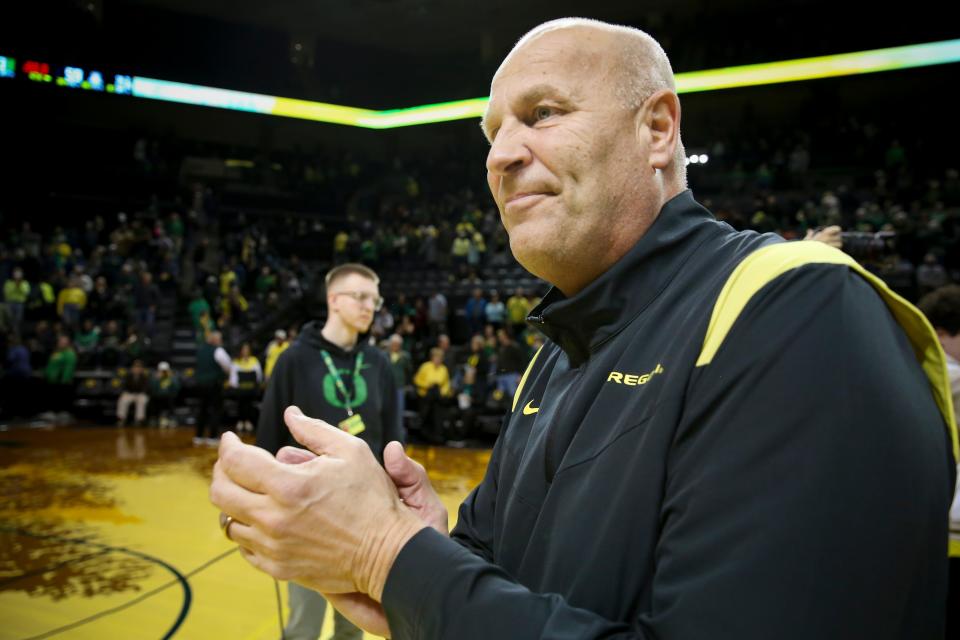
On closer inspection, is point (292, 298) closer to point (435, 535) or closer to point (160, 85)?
point (160, 85)

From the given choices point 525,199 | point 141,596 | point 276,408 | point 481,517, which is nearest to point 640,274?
point 525,199

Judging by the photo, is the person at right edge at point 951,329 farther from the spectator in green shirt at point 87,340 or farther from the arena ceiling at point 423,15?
the arena ceiling at point 423,15

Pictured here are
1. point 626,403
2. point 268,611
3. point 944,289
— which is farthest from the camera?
point 268,611

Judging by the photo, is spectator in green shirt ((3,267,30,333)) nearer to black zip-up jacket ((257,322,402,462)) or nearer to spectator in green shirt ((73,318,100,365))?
spectator in green shirt ((73,318,100,365))

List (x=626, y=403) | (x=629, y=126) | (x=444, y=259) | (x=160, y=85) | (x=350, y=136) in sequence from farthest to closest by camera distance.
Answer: (x=350, y=136)
(x=160, y=85)
(x=444, y=259)
(x=629, y=126)
(x=626, y=403)

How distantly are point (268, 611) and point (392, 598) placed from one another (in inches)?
167

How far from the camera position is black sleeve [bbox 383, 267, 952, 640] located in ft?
2.47

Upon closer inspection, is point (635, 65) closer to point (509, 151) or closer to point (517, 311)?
point (509, 151)

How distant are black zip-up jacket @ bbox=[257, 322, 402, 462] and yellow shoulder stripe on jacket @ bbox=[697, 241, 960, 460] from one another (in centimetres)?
357

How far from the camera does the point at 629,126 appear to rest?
1.19m

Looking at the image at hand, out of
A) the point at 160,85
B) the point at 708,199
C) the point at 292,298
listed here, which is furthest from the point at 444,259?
the point at 160,85

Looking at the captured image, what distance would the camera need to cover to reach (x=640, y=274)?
1.14 metres

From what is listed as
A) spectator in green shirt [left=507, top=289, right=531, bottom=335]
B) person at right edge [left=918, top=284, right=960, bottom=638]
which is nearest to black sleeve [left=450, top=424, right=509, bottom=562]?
person at right edge [left=918, top=284, right=960, bottom=638]

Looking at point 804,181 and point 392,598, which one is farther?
point 804,181
